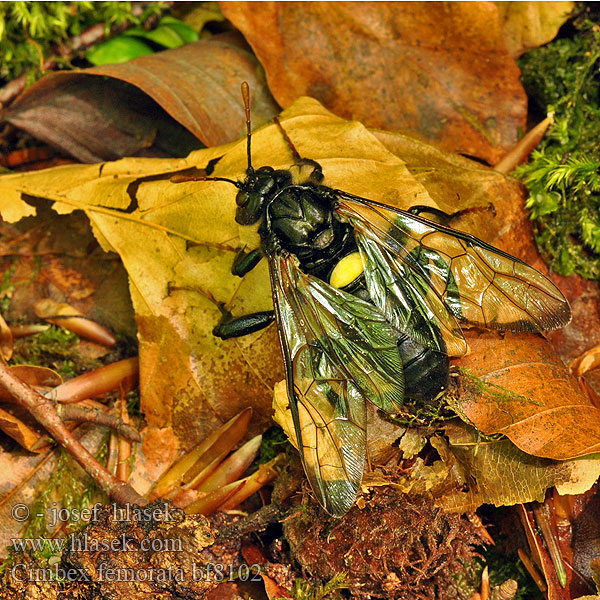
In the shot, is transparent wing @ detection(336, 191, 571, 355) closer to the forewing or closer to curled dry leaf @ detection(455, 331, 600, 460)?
the forewing

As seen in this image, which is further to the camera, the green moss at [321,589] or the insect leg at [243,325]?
the insect leg at [243,325]

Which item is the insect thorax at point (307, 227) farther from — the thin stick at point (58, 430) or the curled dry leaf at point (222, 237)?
the thin stick at point (58, 430)

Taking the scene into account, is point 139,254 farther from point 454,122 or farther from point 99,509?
point 454,122

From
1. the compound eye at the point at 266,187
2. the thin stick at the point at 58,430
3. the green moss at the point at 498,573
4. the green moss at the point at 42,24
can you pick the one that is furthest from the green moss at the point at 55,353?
the green moss at the point at 498,573

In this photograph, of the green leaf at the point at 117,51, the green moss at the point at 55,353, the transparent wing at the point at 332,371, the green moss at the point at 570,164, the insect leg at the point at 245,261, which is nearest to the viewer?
the transparent wing at the point at 332,371

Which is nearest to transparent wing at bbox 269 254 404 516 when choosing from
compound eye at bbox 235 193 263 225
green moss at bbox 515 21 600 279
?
compound eye at bbox 235 193 263 225

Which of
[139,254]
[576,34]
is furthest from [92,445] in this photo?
[576,34]
